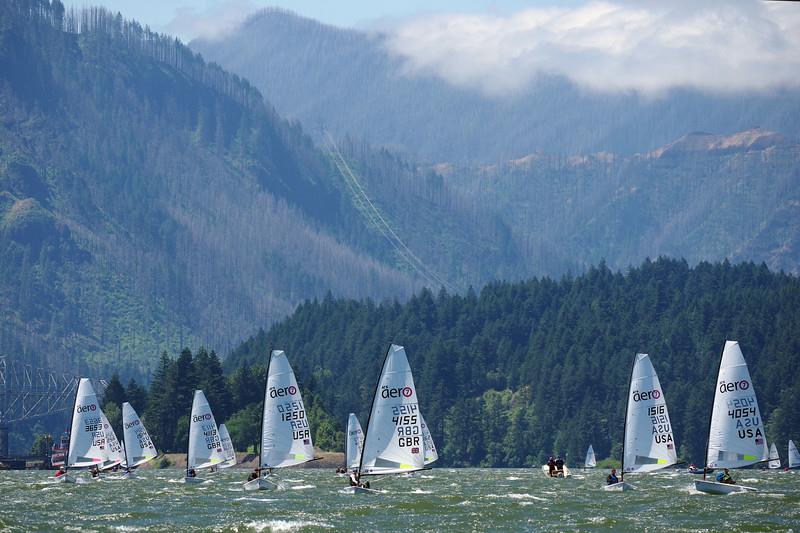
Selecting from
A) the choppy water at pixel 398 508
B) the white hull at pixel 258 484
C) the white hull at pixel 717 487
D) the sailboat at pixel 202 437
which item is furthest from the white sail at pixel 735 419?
the sailboat at pixel 202 437

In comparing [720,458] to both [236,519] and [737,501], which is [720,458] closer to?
[737,501]

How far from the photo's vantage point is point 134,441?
153625 mm

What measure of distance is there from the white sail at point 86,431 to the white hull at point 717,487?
5720 cm

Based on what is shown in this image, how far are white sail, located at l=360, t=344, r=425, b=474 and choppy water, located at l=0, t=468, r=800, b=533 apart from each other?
269 centimetres

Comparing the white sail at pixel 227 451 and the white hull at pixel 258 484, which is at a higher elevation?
the white sail at pixel 227 451

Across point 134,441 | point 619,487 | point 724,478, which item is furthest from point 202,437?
point 724,478

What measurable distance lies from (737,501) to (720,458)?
390 cm

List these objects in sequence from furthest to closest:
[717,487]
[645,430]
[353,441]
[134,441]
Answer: [134,441], [353,441], [645,430], [717,487]

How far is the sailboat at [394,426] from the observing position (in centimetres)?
9619

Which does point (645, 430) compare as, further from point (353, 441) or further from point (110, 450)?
point (110, 450)

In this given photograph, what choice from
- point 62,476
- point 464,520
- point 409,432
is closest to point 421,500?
point 409,432

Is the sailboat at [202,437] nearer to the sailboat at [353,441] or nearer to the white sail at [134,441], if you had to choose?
the white sail at [134,441]

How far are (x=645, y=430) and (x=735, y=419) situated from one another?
29.4 feet

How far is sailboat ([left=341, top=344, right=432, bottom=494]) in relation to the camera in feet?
316
